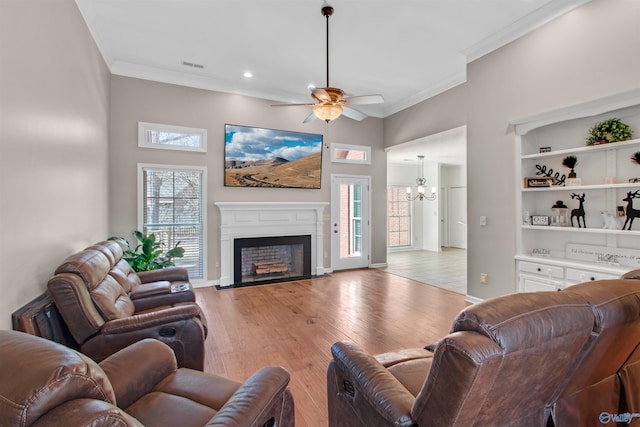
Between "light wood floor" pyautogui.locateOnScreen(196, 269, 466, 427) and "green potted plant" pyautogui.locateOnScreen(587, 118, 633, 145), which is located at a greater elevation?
"green potted plant" pyautogui.locateOnScreen(587, 118, 633, 145)

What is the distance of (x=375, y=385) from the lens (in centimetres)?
131

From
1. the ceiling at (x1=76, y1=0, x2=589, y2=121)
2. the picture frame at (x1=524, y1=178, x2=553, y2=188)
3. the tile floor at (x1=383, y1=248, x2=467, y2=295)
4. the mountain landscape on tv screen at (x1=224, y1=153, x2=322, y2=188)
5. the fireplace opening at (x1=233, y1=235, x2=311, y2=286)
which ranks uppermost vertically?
the ceiling at (x1=76, y1=0, x2=589, y2=121)

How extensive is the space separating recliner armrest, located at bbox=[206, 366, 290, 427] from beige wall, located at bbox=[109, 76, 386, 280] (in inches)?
171

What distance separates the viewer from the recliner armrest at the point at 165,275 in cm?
348

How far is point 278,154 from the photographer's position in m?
5.80

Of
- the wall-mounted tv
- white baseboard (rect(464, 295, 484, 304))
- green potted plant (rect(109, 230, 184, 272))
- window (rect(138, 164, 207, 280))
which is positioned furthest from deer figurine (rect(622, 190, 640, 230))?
window (rect(138, 164, 207, 280))

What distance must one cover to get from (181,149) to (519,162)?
5084 millimetres

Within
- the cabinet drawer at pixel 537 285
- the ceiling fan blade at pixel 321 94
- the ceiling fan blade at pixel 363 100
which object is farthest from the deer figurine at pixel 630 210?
the ceiling fan blade at pixel 321 94

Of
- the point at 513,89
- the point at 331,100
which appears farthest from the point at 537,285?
the point at 331,100

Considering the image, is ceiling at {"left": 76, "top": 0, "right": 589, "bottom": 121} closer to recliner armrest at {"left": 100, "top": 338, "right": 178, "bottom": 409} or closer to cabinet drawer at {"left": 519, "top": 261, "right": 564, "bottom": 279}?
cabinet drawer at {"left": 519, "top": 261, "right": 564, "bottom": 279}

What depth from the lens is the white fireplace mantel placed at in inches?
212

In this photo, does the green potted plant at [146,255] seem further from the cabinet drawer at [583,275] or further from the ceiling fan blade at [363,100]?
the cabinet drawer at [583,275]

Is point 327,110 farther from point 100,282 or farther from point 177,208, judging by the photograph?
point 177,208

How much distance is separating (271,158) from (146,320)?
4055 mm
